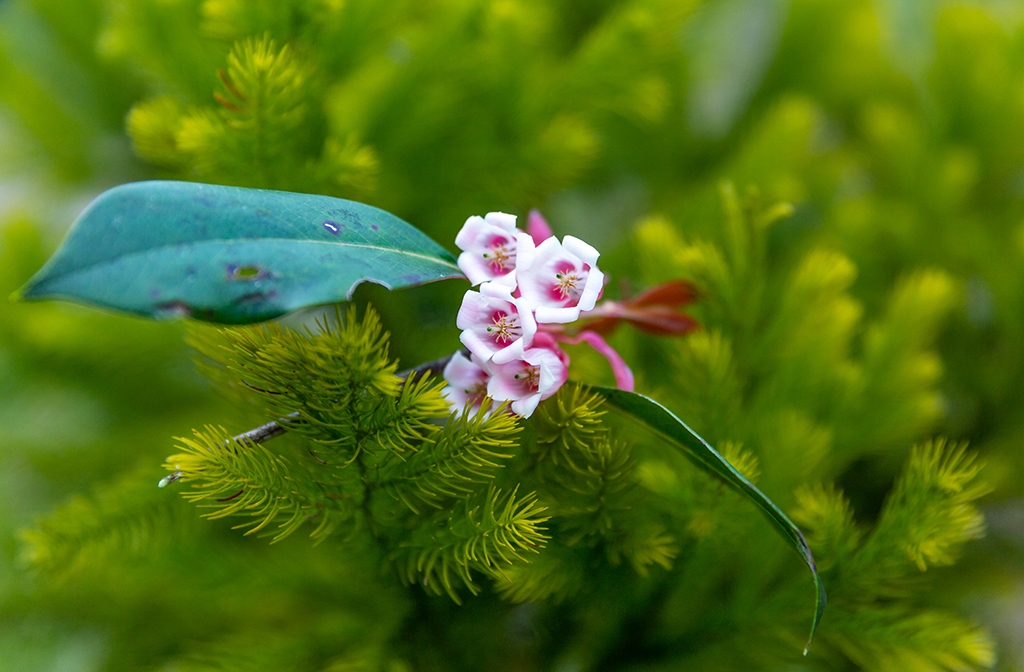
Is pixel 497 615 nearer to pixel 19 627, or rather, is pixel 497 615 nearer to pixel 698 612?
pixel 698 612

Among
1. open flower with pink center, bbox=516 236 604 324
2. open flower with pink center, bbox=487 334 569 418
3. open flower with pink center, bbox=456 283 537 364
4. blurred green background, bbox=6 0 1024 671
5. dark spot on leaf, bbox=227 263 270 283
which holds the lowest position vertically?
dark spot on leaf, bbox=227 263 270 283

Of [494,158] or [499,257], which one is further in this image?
[494,158]

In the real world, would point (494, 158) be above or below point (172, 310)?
above

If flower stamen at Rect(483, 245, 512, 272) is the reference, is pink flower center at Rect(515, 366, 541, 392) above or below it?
below

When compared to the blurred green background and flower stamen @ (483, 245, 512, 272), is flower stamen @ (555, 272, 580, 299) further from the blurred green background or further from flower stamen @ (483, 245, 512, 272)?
the blurred green background

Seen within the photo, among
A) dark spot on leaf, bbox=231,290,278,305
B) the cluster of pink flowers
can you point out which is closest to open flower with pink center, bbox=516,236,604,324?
the cluster of pink flowers

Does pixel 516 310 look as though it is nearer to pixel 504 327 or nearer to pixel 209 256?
pixel 504 327

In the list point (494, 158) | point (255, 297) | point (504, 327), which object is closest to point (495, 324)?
point (504, 327)

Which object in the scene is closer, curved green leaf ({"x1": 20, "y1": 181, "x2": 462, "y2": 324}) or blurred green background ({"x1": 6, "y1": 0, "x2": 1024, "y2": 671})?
curved green leaf ({"x1": 20, "y1": 181, "x2": 462, "y2": 324})
